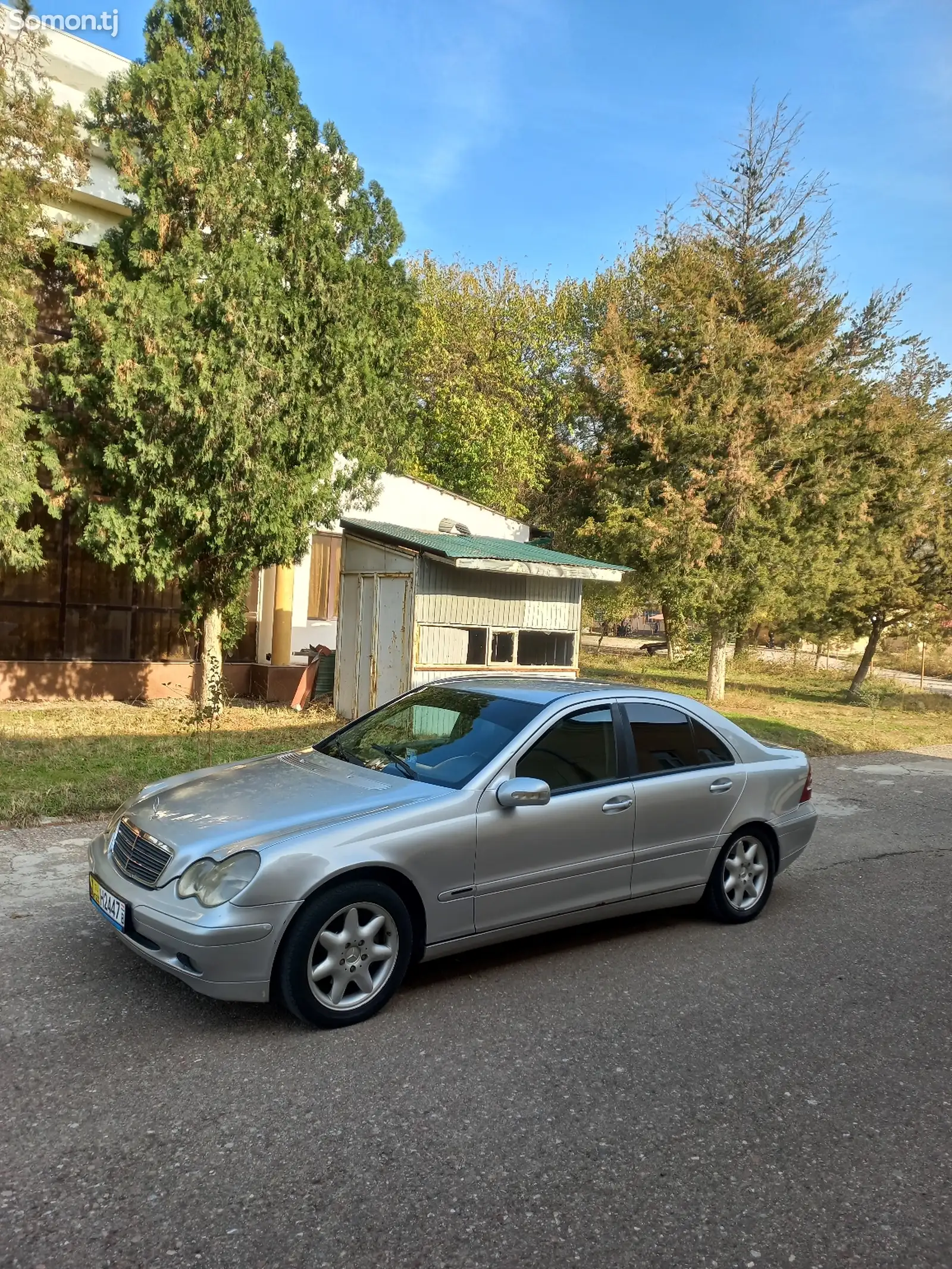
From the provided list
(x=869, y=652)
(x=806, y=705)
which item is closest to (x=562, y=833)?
(x=806, y=705)

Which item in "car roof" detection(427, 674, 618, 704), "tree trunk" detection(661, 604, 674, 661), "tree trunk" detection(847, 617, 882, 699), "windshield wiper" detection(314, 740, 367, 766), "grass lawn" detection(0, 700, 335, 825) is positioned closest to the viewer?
"windshield wiper" detection(314, 740, 367, 766)

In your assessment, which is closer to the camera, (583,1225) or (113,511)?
(583,1225)

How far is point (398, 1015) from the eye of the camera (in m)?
4.01

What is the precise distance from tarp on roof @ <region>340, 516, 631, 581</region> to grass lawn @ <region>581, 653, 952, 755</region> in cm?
Answer: 228

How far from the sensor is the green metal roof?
12.6 meters

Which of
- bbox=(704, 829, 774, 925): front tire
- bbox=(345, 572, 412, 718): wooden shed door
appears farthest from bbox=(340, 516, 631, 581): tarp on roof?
bbox=(704, 829, 774, 925): front tire

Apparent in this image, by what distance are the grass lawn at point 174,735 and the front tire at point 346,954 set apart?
430cm

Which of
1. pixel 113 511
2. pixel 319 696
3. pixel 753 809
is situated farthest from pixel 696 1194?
pixel 319 696

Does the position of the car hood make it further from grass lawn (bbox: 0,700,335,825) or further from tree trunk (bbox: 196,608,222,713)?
tree trunk (bbox: 196,608,222,713)

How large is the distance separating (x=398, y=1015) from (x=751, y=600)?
15295 millimetres

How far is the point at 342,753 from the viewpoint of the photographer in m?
5.11

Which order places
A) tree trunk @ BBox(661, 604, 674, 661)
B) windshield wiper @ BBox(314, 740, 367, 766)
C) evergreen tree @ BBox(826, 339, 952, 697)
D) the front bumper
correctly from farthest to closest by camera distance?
tree trunk @ BBox(661, 604, 674, 661) < evergreen tree @ BBox(826, 339, 952, 697) < windshield wiper @ BBox(314, 740, 367, 766) < the front bumper

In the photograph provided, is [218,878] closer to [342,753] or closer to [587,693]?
[342,753]

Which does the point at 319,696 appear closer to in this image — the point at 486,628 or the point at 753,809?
the point at 486,628
